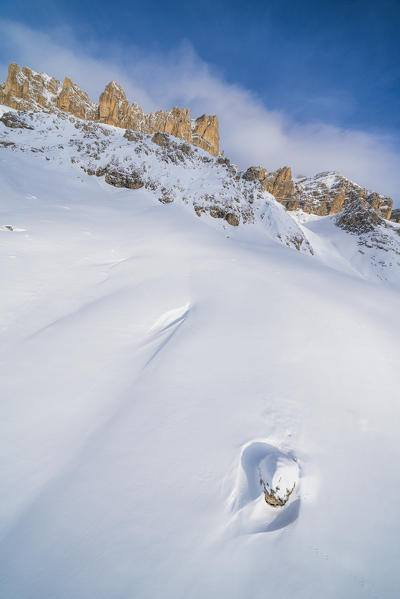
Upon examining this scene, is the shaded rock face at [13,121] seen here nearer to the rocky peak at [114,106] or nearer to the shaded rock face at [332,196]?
the rocky peak at [114,106]

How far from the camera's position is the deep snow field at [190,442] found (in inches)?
60.8

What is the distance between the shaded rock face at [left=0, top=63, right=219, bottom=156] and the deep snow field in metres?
60.2

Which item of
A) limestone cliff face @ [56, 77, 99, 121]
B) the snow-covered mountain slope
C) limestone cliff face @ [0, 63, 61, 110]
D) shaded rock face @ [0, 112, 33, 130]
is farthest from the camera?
limestone cliff face @ [56, 77, 99, 121]

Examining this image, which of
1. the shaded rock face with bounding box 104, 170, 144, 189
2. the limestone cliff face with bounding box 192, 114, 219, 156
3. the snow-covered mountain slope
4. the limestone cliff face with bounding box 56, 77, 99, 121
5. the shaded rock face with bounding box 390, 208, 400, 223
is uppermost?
the limestone cliff face with bounding box 192, 114, 219, 156

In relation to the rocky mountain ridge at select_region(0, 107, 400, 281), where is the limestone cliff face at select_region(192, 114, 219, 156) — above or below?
above

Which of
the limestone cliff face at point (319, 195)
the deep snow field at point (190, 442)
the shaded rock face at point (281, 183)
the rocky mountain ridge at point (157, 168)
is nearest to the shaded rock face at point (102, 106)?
the shaded rock face at point (281, 183)

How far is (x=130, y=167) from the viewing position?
20.0m

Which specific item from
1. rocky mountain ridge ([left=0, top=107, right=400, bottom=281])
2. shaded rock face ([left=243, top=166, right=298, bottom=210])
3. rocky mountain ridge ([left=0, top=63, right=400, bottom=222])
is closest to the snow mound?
rocky mountain ridge ([left=0, top=107, right=400, bottom=281])

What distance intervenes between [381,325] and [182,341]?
4.02m

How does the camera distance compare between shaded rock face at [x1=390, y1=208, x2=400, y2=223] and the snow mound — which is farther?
shaded rock face at [x1=390, y1=208, x2=400, y2=223]

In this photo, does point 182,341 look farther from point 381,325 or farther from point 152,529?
point 381,325

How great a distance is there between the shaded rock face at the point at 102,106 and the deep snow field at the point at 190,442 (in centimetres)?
6015

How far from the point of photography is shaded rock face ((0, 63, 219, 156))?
1767 inches

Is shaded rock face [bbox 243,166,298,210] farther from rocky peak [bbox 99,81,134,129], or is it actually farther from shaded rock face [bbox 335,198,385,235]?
rocky peak [bbox 99,81,134,129]
